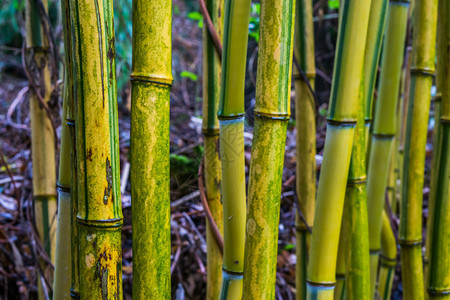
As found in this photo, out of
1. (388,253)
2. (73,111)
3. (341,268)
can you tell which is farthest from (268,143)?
(388,253)

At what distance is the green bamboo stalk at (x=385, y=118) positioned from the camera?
27.1 inches

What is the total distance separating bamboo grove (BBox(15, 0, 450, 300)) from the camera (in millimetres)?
415

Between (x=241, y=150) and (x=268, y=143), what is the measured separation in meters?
0.09

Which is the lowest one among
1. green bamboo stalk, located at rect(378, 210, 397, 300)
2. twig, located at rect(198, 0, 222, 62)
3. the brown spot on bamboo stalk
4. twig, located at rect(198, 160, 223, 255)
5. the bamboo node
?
green bamboo stalk, located at rect(378, 210, 397, 300)

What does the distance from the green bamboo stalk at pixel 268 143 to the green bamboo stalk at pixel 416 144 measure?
329mm

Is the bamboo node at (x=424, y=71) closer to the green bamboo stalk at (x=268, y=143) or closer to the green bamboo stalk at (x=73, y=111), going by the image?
the green bamboo stalk at (x=268, y=143)

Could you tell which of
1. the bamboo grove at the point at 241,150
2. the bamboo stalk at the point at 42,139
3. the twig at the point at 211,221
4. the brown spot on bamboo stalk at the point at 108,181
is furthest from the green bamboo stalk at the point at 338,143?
the bamboo stalk at the point at 42,139

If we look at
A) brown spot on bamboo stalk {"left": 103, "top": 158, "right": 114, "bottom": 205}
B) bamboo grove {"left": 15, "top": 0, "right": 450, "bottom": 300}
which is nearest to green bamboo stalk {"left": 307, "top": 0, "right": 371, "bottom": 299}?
bamboo grove {"left": 15, "top": 0, "right": 450, "bottom": 300}

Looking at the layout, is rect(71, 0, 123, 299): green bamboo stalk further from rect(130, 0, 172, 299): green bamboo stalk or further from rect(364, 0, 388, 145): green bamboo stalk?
rect(364, 0, 388, 145): green bamboo stalk

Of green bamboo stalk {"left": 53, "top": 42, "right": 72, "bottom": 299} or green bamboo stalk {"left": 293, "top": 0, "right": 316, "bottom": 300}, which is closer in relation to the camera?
green bamboo stalk {"left": 53, "top": 42, "right": 72, "bottom": 299}

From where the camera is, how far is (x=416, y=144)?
2.30 ft

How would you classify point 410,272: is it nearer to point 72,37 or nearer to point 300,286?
point 300,286

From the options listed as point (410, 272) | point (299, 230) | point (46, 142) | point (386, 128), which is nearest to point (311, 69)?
point (386, 128)

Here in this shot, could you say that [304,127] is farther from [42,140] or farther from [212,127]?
[42,140]
